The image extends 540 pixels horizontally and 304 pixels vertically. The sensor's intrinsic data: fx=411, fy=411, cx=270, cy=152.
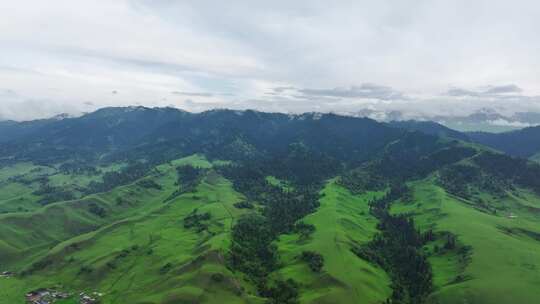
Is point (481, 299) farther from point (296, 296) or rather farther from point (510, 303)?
point (296, 296)

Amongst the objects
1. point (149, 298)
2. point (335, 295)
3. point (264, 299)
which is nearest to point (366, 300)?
point (335, 295)

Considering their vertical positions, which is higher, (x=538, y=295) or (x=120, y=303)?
(x=538, y=295)

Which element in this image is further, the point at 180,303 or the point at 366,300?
the point at 366,300

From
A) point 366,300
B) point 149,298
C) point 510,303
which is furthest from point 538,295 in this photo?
point 149,298

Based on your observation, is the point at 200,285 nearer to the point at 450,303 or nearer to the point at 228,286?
the point at 228,286

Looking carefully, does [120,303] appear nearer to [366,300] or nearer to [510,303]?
[366,300]

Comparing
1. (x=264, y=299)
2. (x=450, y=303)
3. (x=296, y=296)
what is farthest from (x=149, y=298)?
(x=450, y=303)

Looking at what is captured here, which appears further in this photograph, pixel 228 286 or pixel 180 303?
pixel 228 286
